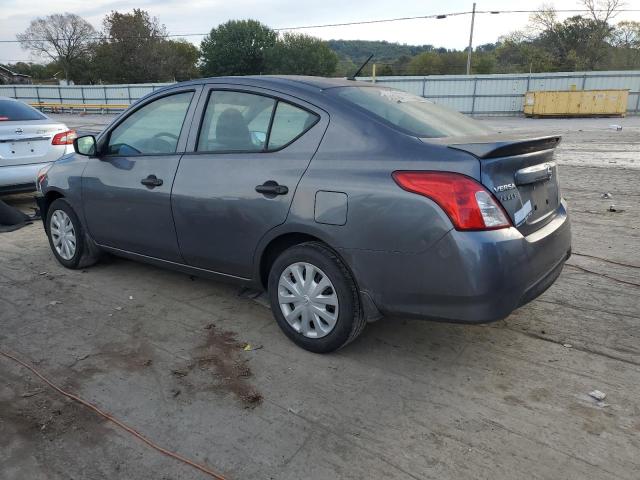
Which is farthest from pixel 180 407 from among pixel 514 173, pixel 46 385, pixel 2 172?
pixel 2 172

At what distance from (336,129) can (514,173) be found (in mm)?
1041

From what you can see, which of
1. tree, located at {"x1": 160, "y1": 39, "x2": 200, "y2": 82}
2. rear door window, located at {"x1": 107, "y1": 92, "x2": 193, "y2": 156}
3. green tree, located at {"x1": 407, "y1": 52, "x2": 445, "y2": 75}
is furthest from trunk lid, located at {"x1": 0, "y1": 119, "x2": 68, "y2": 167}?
green tree, located at {"x1": 407, "y1": 52, "x2": 445, "y2": 75}

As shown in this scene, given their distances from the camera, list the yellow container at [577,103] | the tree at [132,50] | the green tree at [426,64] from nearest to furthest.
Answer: the yellow container at [577,103] → the tree at [132,50] → the green tree at [426,64]

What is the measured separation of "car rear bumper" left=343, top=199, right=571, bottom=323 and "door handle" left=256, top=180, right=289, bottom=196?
1.90 feet

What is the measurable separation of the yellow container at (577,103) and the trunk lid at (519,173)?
88.2 ft

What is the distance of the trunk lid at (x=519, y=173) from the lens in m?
2.70

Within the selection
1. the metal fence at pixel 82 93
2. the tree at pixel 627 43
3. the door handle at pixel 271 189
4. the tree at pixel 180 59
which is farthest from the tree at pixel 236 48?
the door handle at pixel 271 189

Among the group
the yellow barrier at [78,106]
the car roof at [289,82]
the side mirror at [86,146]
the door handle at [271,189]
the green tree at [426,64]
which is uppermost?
the green tree at [426,64]

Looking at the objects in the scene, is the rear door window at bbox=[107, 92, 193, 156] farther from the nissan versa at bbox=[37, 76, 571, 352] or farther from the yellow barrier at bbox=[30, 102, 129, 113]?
the yellow barrier at bbox=[30, 102, 129, 113]

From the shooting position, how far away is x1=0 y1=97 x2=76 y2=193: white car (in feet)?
22.3

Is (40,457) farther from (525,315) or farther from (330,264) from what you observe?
(525,315)

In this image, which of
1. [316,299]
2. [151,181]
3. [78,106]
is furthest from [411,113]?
[78,106]

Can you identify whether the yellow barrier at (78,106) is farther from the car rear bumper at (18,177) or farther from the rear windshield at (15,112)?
the car rear bumper at (18,177)

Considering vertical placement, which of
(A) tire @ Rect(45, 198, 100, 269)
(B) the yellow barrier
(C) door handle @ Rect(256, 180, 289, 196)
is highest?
(C) door handle @ Rect(256, 180, 289, 196)
